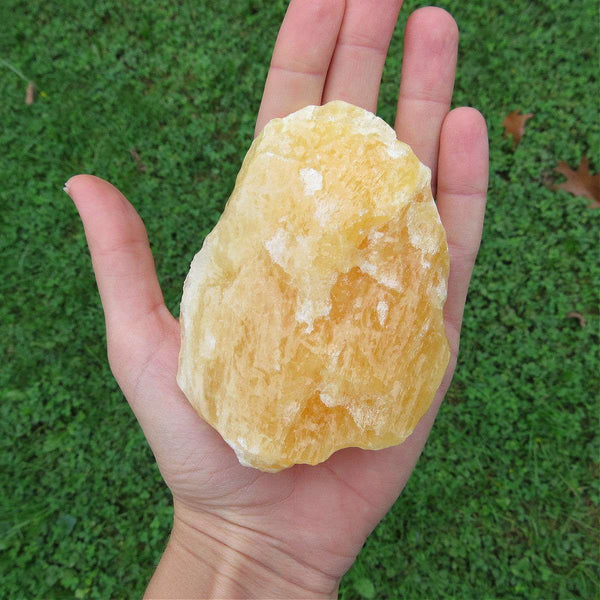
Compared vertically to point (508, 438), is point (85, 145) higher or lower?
higher

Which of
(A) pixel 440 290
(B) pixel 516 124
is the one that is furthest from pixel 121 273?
(B) pixel 516 124

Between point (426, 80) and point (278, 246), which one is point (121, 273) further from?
point (426, 80)

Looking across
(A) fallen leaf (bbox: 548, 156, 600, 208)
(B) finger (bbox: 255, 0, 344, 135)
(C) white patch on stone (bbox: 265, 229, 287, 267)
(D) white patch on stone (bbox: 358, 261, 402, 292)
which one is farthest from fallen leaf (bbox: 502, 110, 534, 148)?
(C) white patch on stone (bbox: 265, 229, 287, 267)

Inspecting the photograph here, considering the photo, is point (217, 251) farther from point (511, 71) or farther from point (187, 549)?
point (511, 71)

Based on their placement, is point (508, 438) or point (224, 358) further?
point (508, 438)

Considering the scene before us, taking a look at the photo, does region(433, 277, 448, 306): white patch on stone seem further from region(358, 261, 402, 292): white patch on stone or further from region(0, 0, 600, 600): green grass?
region(0, 0, 600, 600): green grass

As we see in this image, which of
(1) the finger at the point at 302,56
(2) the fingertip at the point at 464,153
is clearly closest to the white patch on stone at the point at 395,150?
(2) the fingertip at the point at 464,153

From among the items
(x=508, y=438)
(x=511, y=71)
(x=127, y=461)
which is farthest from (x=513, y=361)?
(x=127, y=461)

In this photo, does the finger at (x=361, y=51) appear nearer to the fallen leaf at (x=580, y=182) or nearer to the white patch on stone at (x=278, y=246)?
the white patch on stone at (x=278, y=246)
